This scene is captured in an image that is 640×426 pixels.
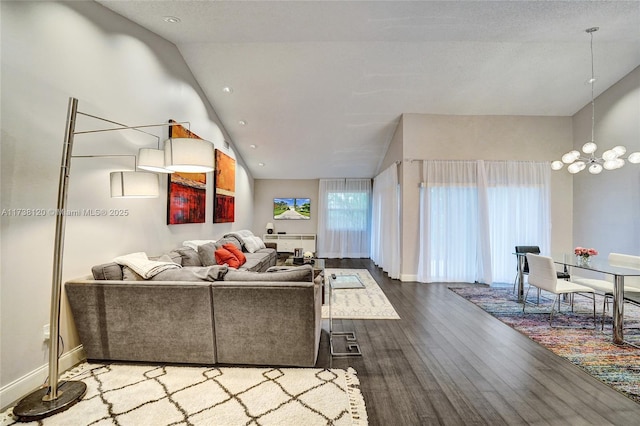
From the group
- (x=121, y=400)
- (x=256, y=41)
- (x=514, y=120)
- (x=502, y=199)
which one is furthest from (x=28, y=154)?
(x=514, y=120)

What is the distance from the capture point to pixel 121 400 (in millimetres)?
1958

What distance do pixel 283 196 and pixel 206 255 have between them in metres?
4.89

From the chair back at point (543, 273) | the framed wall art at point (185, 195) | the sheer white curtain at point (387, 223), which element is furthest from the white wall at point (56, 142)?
the chair back at point (543, 273)

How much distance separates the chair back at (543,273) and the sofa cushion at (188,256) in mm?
4476

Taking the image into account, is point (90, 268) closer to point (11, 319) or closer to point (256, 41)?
point (11, 319)

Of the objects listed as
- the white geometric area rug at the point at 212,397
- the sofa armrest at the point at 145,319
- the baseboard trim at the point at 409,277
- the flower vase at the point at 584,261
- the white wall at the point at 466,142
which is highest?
the white wall at the point at 466,142

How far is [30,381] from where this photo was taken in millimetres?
2096

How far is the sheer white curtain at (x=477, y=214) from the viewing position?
5.59 m

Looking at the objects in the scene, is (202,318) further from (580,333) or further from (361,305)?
(580,333)

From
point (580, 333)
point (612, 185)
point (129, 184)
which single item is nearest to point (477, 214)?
point (612, 185)

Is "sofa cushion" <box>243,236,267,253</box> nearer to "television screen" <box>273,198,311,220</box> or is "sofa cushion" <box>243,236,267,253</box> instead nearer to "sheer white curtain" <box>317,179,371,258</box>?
"television screen" <box>273,198,311,220</box>

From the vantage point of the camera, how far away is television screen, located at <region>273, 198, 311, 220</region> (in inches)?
353

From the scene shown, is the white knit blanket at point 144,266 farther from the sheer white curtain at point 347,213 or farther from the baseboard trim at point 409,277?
the sheer white curtain at point 347,213

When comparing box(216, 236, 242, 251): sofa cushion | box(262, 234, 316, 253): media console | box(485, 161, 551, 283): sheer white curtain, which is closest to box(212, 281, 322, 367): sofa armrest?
box(216, 236, 242, 251): sofa cushion
